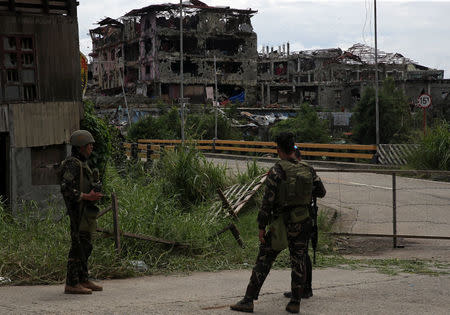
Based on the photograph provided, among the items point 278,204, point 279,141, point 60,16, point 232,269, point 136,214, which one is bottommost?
point 232,269

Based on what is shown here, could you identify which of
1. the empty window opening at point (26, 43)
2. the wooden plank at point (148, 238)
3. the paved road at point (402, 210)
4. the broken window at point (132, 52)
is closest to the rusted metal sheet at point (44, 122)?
the empty window opening at point (26, 43)

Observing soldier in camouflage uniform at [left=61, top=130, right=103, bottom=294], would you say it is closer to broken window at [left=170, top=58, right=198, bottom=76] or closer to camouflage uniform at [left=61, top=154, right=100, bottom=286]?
camouflage uniform at [left=61, top=154, right=100, bottom=286]

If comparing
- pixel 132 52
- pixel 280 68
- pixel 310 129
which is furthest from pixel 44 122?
pixel 280 68

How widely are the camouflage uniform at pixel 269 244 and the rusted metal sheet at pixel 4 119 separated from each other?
11.2 m

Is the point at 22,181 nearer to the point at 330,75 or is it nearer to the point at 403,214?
the point at 403,214

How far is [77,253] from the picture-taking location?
7.07 metres

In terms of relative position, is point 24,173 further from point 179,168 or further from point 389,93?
point 389,93

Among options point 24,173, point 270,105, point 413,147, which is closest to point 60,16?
point 24,173

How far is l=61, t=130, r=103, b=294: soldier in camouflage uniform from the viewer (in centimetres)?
686

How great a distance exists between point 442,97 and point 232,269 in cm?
6476

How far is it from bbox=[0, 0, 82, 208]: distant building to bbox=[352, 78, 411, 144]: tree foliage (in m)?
27.8

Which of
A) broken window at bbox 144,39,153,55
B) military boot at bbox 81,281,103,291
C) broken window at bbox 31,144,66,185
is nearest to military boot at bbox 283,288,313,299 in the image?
military boot at bbox 81,281,103,291

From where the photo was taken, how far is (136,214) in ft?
34.0

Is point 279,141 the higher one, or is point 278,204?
point 279,141
